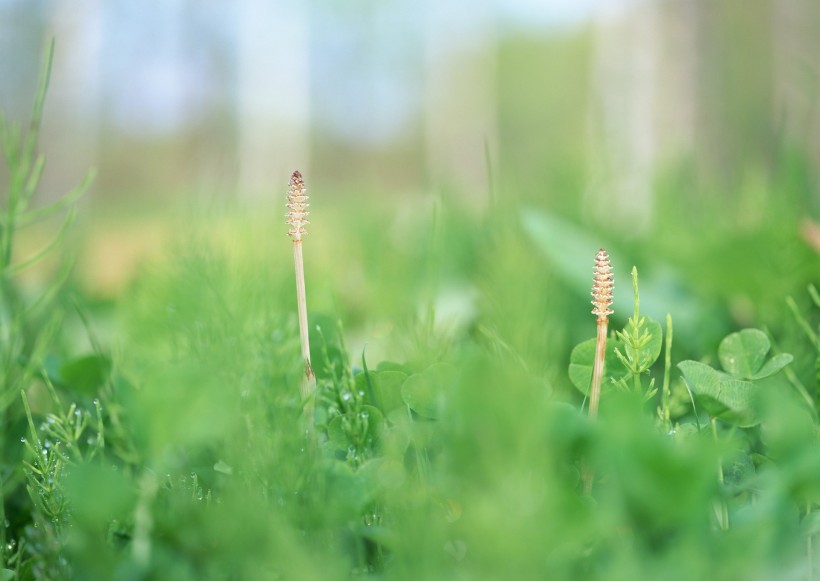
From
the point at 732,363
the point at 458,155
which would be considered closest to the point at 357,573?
the point at 732,363

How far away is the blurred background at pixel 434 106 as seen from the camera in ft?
3.46

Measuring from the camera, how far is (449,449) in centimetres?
20

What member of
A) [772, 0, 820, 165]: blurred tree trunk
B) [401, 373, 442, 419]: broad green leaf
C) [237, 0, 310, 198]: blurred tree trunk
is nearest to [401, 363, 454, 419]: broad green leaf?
[401, 373, 442, 419]: broad green leaf

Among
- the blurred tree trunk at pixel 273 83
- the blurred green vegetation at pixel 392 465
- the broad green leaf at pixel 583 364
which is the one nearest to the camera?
the blurred green vegetation at pixel 392 465

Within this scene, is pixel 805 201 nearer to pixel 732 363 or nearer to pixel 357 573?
pixel 732 363

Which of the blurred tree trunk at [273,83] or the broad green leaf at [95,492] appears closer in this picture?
the broad green leaf at [95,492]

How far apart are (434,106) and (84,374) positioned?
13.1 metres

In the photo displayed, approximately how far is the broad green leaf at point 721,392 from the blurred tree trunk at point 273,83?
34.7 feet

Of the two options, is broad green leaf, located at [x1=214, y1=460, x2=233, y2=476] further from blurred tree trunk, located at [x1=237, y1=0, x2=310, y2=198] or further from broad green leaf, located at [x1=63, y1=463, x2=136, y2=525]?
blurred tree trunk, located at [x1=237, y1=0, x2=310, y2=198]

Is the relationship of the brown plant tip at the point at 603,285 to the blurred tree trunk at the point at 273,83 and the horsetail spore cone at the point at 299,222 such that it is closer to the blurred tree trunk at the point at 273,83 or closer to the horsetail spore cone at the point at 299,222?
the horsetail spore cone at the point at 299,222

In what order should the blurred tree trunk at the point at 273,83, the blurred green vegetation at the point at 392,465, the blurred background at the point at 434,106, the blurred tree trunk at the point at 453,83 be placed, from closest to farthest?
the blurred green vegetation at the point at 392,465
the blurred background at the point at 434,106
the blurred tree trunk at the point at 273,83
the blurred tree trunk at the point at 453,83

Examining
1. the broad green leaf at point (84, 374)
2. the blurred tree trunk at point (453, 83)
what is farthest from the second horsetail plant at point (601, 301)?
the blurred tree trunk at point (453, 83)

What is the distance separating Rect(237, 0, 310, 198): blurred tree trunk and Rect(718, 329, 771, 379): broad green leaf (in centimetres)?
1053

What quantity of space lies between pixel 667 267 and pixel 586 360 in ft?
1.62
